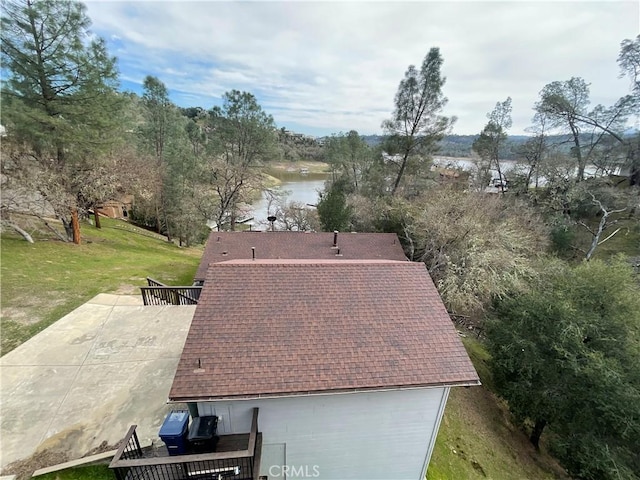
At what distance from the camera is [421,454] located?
19.1 ft

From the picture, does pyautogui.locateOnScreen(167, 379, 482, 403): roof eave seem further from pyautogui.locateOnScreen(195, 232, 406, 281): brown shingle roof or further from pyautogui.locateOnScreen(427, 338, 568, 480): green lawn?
pyautogui.locateOnScreen(195, 232, 406, 281): brown shingle roof

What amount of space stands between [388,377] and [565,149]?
90.6ft

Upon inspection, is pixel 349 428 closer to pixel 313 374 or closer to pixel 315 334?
pixel 313 374

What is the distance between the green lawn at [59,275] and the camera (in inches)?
354

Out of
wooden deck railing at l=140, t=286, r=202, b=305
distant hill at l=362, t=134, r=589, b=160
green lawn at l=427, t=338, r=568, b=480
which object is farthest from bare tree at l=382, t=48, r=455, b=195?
wooden deck railing at l=140, t=286, r=202, b=305

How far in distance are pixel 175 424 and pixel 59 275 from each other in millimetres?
11097

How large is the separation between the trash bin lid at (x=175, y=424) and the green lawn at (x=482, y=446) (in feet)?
18.5

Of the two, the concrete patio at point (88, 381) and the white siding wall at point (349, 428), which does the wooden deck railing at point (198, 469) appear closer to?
the white siding wall at point (349, 428)

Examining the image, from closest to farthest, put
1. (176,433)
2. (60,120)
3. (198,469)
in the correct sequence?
(198,469) < (176,433) < (60,120)

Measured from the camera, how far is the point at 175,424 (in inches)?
185

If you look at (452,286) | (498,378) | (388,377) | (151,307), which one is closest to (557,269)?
(452,286)

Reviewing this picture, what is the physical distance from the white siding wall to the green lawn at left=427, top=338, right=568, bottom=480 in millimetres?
1869

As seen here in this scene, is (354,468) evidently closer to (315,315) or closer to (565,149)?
(315,315)

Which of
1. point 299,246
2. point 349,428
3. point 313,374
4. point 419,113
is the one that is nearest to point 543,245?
point 419,113
